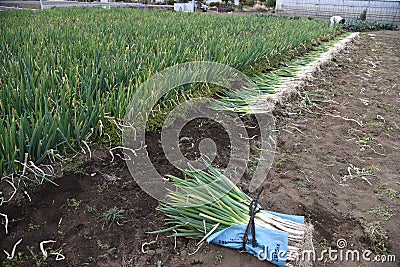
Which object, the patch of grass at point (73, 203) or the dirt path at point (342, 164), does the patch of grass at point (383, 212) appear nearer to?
the dirt path at point (342, 164)

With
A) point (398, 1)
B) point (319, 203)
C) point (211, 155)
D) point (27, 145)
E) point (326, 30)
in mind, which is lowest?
point (319, 203)

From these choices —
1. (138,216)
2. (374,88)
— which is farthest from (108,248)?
(374,88)

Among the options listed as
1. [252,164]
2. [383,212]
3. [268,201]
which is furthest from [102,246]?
[383,212]

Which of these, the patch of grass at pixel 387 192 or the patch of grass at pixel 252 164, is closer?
the patch of grass at pixel 387 192

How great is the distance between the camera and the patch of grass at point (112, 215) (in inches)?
62.1

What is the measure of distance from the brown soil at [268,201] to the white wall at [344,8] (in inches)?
732

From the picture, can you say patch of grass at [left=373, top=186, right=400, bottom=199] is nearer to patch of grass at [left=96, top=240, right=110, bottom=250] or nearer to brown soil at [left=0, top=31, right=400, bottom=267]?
brown soil at [left=0, top=31, right=400, bottom=267]

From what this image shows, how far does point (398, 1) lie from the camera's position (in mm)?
18266

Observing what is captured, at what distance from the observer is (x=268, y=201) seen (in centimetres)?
186

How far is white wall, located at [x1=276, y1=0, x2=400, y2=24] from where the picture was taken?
60.4ft

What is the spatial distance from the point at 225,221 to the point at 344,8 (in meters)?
21.7

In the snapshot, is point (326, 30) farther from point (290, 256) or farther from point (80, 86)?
point (290, 256)

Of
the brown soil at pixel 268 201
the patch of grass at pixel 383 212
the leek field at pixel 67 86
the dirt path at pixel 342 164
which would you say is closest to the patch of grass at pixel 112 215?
the brown soil at pixel 268 201

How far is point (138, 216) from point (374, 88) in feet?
12.3
